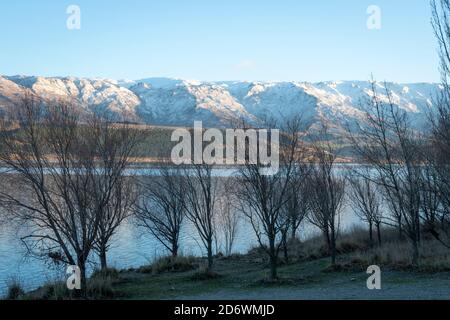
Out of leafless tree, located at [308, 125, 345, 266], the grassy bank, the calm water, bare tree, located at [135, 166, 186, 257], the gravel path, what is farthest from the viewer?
bare tree, located at [135, 166, 186, 257]

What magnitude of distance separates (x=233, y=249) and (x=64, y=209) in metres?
16.6

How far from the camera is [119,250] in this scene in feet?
102

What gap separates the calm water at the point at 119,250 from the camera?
2328cm

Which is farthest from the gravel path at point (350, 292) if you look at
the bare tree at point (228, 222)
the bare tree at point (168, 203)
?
the bare tree at point (228, 222)

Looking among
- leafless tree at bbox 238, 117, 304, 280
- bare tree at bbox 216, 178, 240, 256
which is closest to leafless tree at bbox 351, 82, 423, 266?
leafless tree at bbox 238, 117, 304, 280

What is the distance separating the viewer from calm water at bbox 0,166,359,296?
23.3m

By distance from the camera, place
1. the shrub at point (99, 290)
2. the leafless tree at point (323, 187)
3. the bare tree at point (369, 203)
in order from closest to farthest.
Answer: the shrub at point (99, 290) < the leafless tree at point (323, 187) < the bare tree at point (369, 203)

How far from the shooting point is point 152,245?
3309 cm

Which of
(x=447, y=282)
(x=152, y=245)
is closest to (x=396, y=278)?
(x=447, y=282)

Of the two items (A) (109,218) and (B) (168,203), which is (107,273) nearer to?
(A) (109,218)

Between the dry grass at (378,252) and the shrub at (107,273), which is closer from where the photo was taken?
the dry grass at (378,252)

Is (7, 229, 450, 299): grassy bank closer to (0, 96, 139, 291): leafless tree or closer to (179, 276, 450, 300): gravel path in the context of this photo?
(179, 276, 450, 300): gravel path

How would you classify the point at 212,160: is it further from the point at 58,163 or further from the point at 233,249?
the point at 233,249

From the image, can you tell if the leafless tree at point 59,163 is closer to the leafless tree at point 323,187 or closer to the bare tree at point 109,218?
the bare tree at point 109,218
